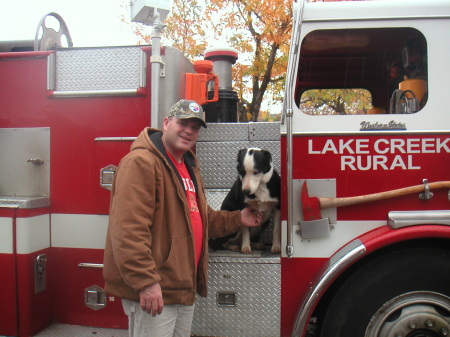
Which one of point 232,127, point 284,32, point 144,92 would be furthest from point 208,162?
point 284,32

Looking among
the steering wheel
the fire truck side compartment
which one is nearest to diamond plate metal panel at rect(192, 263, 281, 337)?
the fire truck side compartment

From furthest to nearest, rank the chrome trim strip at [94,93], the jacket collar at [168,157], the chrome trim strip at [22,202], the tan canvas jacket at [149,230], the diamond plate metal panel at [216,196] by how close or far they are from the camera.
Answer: the diamond plate metal panel at [216,196] < the chrome trim strip at [94,93] < the chrome trim strip at [22,202] < the jacket collar at [168,157] < the tan canvas jacket at [149,230]

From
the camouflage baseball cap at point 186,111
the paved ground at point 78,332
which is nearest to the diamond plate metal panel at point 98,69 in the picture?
the camouflage baseball cap at point 186,111

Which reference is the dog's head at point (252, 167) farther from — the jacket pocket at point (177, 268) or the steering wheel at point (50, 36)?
the steering wheel at point (50, 36)

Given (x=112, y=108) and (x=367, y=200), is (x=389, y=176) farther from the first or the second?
(x=112, y=108)

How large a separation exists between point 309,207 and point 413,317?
0.91 metres

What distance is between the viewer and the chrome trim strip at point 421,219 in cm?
261

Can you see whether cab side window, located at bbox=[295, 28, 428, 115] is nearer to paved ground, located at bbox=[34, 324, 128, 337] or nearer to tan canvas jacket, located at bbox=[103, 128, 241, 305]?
tan canvas jacket, located at bbox=[103, 128, 241, 305]

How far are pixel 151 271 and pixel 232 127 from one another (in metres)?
1.48

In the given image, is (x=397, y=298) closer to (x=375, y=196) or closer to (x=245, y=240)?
(x=375, y=196)

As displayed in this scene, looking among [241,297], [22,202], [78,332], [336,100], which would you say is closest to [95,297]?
[78,332]

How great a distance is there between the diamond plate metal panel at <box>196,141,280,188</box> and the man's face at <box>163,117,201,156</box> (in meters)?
0.81

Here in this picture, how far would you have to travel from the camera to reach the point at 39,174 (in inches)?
126

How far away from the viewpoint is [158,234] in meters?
2.17
